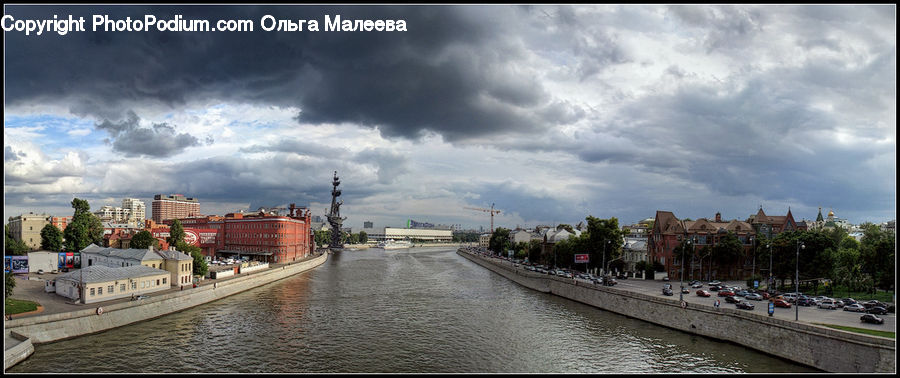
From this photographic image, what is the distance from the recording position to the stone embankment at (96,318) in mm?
38375

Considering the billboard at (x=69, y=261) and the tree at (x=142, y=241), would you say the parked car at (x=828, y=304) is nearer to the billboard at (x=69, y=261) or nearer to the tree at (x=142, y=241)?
the tree at (x=142, y=241)

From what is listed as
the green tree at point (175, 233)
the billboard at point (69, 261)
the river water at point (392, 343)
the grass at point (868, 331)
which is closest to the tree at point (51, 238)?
the billboard at point (69, 261)

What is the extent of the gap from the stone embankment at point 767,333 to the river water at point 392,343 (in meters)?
1.11

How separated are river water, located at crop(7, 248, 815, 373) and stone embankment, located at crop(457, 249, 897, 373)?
111cm

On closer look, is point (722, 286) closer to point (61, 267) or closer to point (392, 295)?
point (392, 295)

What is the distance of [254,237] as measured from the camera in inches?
4882

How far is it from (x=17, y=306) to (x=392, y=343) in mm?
35440

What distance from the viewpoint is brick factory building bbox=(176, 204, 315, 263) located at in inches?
4717

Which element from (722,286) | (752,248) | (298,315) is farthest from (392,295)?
(752,248)

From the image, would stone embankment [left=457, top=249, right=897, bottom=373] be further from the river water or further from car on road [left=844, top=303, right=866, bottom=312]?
car on road [left=844, top=303, right=866, bottom=312]

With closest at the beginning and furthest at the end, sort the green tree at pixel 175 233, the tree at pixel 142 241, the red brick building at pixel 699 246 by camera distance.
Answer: the red brick building at pixel 699 246
the tree at pixel 142 241
the green tree at pixel 175 233

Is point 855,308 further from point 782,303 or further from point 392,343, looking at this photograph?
point 392,343

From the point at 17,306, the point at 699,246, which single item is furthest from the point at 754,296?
the point at 17,306

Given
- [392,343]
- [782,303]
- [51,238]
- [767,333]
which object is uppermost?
[51,238]
